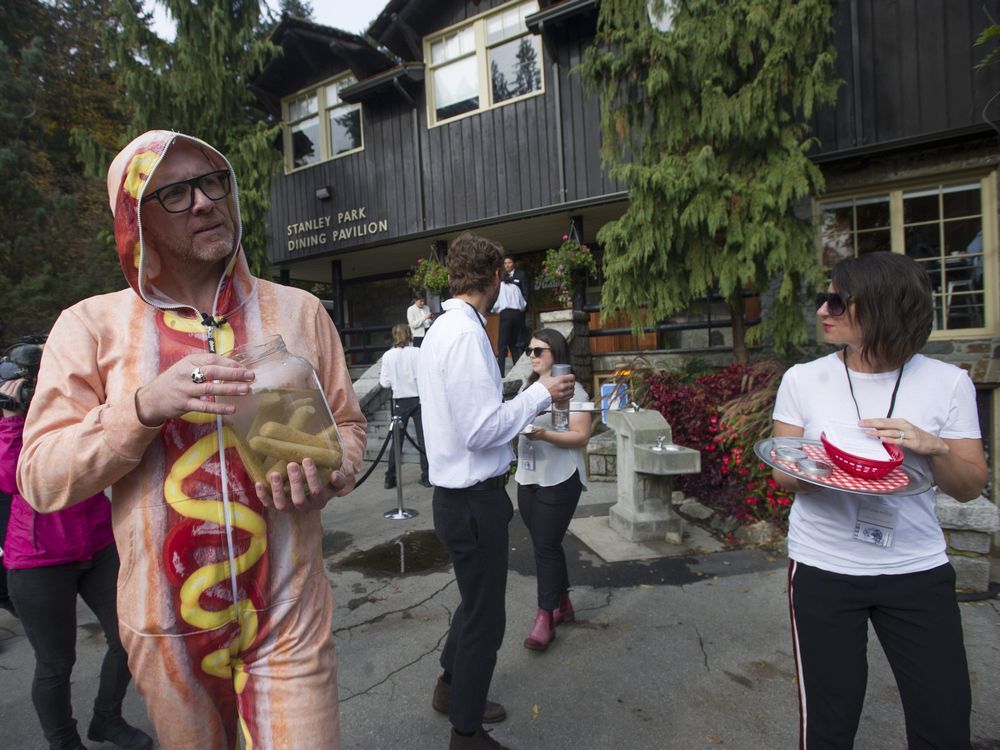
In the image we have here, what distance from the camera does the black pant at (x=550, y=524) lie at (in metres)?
3.29

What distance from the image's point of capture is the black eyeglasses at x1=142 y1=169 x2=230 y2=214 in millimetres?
1399

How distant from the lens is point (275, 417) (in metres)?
1.23

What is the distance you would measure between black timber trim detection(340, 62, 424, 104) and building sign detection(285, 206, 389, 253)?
2.23 metres

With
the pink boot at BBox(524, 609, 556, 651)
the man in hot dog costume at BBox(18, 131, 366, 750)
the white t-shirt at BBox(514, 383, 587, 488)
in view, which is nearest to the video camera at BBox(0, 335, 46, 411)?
the man in hot dog costume at BBox(18, 131, 366, 750)

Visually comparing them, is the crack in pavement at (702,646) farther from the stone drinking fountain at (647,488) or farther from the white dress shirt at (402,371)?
the white dress shirt at (402,371)

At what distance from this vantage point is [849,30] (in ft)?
24.1

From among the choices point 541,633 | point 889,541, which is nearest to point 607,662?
point 541,633

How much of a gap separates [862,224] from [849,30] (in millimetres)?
2427

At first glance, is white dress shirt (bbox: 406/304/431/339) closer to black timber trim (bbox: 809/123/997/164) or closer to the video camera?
black timber trim (bbox: 809/123/997/164)

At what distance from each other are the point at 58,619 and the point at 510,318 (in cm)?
705

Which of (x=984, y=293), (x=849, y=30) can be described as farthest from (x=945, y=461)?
(x=849, y=30)

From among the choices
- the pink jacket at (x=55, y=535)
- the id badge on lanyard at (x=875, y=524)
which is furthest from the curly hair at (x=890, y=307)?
the pink jacket at (x=55, y=535)

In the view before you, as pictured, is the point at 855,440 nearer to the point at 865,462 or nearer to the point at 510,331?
the point at 865,462

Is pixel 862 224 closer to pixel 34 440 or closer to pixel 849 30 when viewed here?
pixel 849 30
